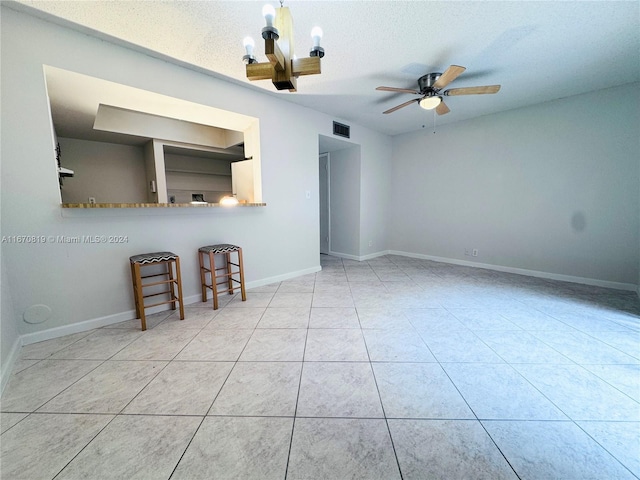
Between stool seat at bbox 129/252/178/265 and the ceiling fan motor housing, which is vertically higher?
the ceiling fan motor housing

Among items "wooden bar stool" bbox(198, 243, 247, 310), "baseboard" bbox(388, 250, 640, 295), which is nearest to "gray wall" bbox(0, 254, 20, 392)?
"wooden bar stool" bbox(198, 243, 247, 310)

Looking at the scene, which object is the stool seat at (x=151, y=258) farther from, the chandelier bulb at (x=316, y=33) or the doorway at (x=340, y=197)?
the doorway at (x=340, y=197)

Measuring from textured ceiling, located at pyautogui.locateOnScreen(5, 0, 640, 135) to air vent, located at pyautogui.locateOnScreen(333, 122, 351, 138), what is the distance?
3.36ft

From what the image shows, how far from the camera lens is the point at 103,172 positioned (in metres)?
4.45

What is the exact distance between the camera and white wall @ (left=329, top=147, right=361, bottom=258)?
15.4ft

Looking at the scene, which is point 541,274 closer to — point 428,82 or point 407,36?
point 428,82

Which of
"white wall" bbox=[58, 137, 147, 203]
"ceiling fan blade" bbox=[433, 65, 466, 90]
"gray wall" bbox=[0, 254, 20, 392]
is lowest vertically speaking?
"gray wall" bbox=[0, 254, 20, 392]

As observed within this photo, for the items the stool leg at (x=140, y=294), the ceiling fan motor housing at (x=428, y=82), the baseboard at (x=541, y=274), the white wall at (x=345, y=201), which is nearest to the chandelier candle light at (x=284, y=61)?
the ceiling fan motor housing at (x=428, y=82)

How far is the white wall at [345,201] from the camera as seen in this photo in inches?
185

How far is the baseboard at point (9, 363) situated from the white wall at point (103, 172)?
362 centimetres

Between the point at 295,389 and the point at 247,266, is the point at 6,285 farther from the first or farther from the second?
the point at 295,389

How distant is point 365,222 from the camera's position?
4.82 metres

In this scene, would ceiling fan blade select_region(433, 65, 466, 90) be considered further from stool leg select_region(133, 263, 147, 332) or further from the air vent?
stool leg select_region(133, 263, 147, 332)

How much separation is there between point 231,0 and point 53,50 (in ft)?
5.08
